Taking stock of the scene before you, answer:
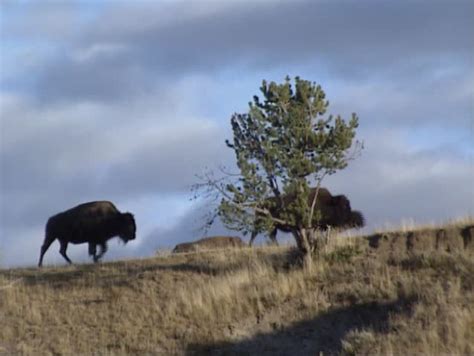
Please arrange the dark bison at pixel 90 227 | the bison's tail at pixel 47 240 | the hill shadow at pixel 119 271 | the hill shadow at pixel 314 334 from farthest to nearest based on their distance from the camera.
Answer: the bison's tail at pixel 47 240
the dark bison at pixel 90 227
the hill shadow at pixel 119 271
the hill shadow at pixel 314 334

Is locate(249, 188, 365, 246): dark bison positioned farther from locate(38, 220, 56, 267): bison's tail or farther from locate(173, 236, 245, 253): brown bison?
locate(38, 220, 56, 267): bison's tail

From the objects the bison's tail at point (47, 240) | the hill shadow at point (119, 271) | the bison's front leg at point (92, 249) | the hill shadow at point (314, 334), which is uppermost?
the bison's tail at point (47, 240)

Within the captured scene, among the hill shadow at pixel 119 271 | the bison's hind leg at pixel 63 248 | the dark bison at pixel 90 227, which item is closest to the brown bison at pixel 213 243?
the dark bison at pixel 90 227

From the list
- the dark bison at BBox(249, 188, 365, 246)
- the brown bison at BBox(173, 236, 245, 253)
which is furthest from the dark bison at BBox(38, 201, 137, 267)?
the dark bison at BBox(249, 188, 365, 246)

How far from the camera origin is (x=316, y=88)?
3000 centimetres

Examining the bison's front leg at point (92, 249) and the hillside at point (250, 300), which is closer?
the hillside at point (250, 300)

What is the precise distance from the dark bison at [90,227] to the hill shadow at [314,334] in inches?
510

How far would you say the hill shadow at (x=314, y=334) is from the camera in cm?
2683

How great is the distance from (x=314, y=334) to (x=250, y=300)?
248 centimetres

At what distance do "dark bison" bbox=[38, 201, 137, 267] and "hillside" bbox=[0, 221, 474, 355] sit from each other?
24.3 feet

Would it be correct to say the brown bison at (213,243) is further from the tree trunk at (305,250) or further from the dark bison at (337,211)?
the tree trunk at (305,250)

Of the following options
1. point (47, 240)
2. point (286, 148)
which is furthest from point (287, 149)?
point (47, 240)

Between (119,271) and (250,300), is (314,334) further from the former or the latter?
(119,271)

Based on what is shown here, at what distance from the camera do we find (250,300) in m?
29.3
